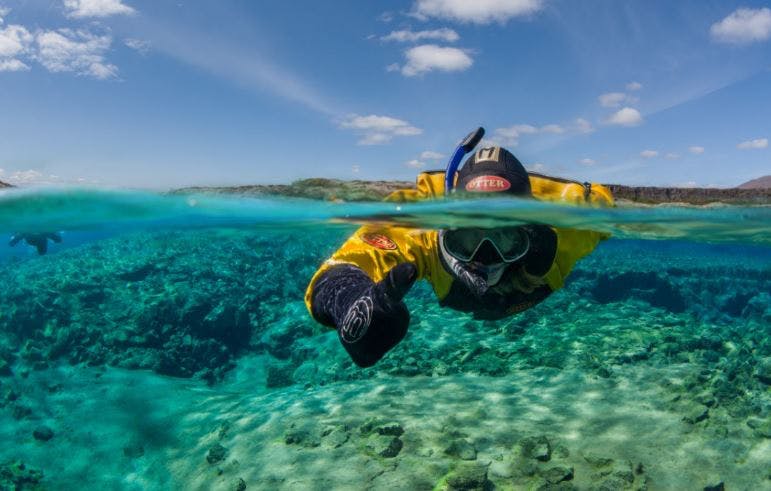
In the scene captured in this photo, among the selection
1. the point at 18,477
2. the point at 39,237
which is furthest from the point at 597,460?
the point at 39,237

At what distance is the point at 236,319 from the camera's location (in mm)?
12680

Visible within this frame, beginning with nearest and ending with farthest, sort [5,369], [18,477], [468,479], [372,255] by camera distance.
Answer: [372,255], [468,479], [18,477], [5,369]

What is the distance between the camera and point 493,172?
4648 millimetres

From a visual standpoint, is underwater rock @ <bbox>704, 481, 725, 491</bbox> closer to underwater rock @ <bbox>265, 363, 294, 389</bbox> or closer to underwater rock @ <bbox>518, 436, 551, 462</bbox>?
underwater rock @ <bbox>518, 436, 551, 462</bbox>

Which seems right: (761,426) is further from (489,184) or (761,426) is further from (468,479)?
(489,184)

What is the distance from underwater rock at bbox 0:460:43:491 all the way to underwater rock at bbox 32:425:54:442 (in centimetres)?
74

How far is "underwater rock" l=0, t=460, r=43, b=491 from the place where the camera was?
7747 mm

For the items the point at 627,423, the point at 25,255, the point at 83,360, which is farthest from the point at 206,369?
the point at 25,255

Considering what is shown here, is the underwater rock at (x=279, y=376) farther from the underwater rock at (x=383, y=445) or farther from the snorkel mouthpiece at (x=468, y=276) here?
the snorkel mouthpiece at (x=468, y=276)

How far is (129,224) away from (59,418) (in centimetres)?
429

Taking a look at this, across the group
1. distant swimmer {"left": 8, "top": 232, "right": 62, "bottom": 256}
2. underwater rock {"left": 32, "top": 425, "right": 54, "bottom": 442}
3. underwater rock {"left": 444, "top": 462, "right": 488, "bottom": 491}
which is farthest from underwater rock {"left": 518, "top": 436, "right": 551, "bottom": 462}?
distant swimmer {"left": 8, "top": 232, "right": 62, "bottom": 256}

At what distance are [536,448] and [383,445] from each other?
210 cm

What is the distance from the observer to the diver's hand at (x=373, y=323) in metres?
2.34

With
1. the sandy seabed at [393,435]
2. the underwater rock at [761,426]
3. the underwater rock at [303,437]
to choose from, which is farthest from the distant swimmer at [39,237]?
the underwater rock at [761,426]
